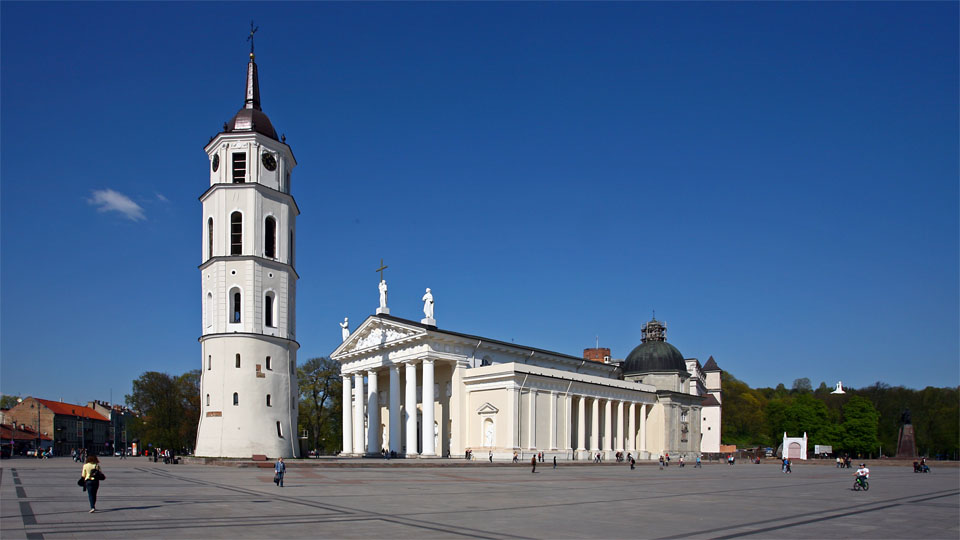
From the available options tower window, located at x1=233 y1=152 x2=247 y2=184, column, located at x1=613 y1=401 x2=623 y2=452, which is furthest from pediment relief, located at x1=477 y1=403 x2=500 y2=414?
tower window, located at x1=233 y1=152 x2=247 y2=184

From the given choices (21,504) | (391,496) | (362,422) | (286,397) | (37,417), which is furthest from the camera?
(37,417)

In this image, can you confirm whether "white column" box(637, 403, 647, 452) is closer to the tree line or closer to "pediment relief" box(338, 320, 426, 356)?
"pediment relief" box(338, 320, 426, 356)

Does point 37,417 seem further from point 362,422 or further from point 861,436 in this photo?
point 861,436

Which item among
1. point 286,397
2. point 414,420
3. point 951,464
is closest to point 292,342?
point 286,397

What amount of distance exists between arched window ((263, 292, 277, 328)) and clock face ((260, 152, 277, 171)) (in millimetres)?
8206

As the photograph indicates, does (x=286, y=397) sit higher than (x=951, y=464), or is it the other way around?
(x=286, y=397)

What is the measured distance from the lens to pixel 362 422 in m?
63.5

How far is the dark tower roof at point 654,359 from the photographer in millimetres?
81312

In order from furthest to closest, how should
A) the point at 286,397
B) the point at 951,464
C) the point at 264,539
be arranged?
1. the point at 951,464
2. the point at 286,397
3. the point at 264,539

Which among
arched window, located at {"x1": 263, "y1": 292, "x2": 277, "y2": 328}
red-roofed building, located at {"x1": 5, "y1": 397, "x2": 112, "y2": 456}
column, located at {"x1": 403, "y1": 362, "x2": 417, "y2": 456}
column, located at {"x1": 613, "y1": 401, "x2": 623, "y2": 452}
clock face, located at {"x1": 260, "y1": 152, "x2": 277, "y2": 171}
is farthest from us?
red-roofed building, located at {"x1": 5, "y1": 397, "x2": 112, "y2": 456}

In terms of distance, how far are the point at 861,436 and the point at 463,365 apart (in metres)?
67.9

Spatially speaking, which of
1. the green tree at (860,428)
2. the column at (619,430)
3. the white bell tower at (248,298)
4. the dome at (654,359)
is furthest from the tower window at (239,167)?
the green tree at (860,428)

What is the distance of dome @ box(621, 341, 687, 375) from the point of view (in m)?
81.3

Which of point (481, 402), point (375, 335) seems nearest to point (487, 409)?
point (481, 402)
